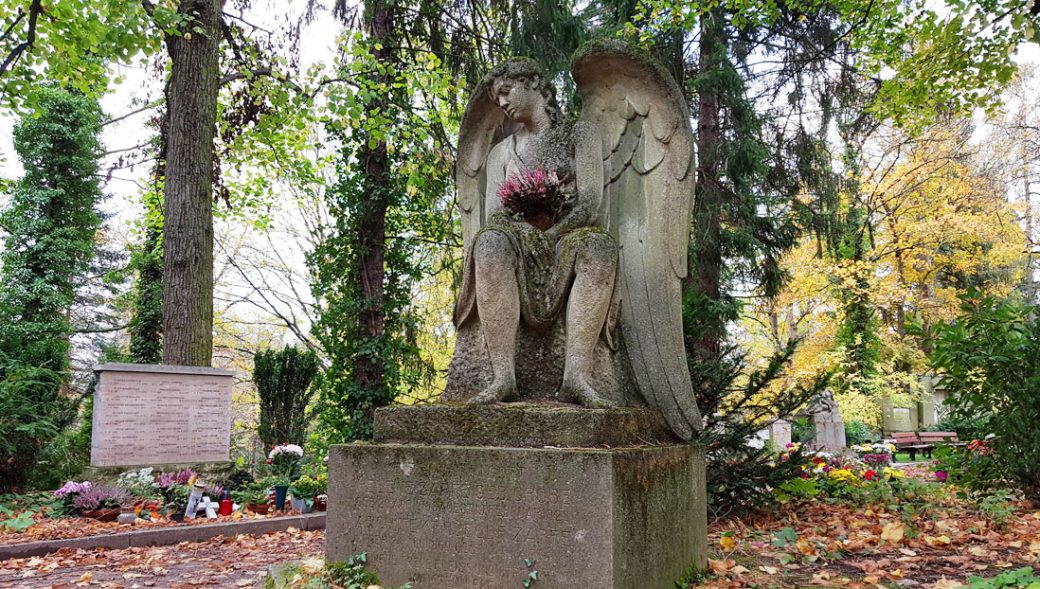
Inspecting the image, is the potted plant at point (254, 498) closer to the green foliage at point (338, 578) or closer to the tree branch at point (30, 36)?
the green foliage at point (338, 578)

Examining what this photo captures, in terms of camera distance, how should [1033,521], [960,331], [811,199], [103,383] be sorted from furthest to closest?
[811,199]
[103,383]
[960,331]
[1033,521]

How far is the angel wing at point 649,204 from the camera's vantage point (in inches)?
156

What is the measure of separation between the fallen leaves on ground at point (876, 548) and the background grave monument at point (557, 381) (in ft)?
1.36

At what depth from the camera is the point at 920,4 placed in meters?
9.66

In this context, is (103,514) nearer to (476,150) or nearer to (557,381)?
(476,150)

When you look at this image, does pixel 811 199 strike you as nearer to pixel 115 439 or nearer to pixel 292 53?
pixel 292 53

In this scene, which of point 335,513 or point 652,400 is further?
point 652,400

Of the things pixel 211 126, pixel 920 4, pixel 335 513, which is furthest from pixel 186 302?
pixel 920 4

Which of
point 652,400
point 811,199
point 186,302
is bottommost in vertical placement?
point 652,400

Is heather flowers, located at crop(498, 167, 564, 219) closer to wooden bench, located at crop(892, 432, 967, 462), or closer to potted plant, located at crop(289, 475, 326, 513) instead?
potted plant, located at crop(289, 475, 326, 513)

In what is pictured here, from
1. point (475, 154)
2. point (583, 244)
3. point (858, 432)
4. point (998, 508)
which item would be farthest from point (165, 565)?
point (858, 432)

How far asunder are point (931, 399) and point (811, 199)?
16.1 m

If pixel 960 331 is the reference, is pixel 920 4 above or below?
above

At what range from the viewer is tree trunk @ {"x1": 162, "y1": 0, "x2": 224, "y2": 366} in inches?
372
